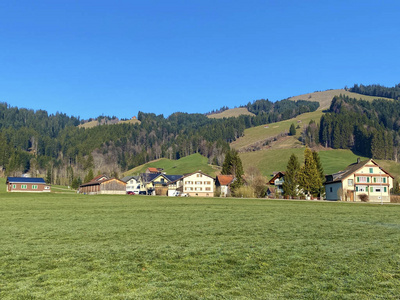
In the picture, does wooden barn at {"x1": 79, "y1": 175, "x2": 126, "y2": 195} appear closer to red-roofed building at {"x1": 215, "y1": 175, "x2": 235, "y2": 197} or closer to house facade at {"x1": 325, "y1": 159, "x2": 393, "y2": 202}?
red-roofed building at {"x1": 215, "y1": 175, "x2": 235, "y2": 197}

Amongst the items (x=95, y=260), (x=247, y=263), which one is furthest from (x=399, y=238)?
(x=95, y=260)

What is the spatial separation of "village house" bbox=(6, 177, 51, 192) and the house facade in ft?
331

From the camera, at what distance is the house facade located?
9544 centimetres

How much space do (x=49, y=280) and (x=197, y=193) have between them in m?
120

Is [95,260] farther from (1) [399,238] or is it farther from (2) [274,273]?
(1) [399,238]

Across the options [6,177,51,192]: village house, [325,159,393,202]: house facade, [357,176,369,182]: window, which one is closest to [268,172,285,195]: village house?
[325,159,393,202]: house facade

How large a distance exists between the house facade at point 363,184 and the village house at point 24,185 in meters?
101

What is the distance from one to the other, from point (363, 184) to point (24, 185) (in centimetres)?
11224

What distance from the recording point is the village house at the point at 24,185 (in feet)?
414

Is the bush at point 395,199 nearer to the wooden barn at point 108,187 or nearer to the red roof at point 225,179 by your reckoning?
the red roof at point 225,179

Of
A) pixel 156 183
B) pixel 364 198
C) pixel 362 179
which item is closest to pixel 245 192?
pixel 364 198

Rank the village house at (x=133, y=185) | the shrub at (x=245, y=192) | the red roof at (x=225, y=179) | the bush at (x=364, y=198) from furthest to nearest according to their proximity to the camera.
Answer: the village house at (x=133, y=185)
the red roof at (x=225, y=179)
the shrub at (x=245, y=192)
the bush at (x=364, y=198)

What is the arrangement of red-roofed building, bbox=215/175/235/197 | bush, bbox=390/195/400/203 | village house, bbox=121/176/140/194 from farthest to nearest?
village house, bbox=121/176/140/194
red-roofed building, bbox=215/175/235/197
bush, bbox=390/195/400/203

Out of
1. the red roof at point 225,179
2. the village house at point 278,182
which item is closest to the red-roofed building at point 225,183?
the red roof at point 225,179
